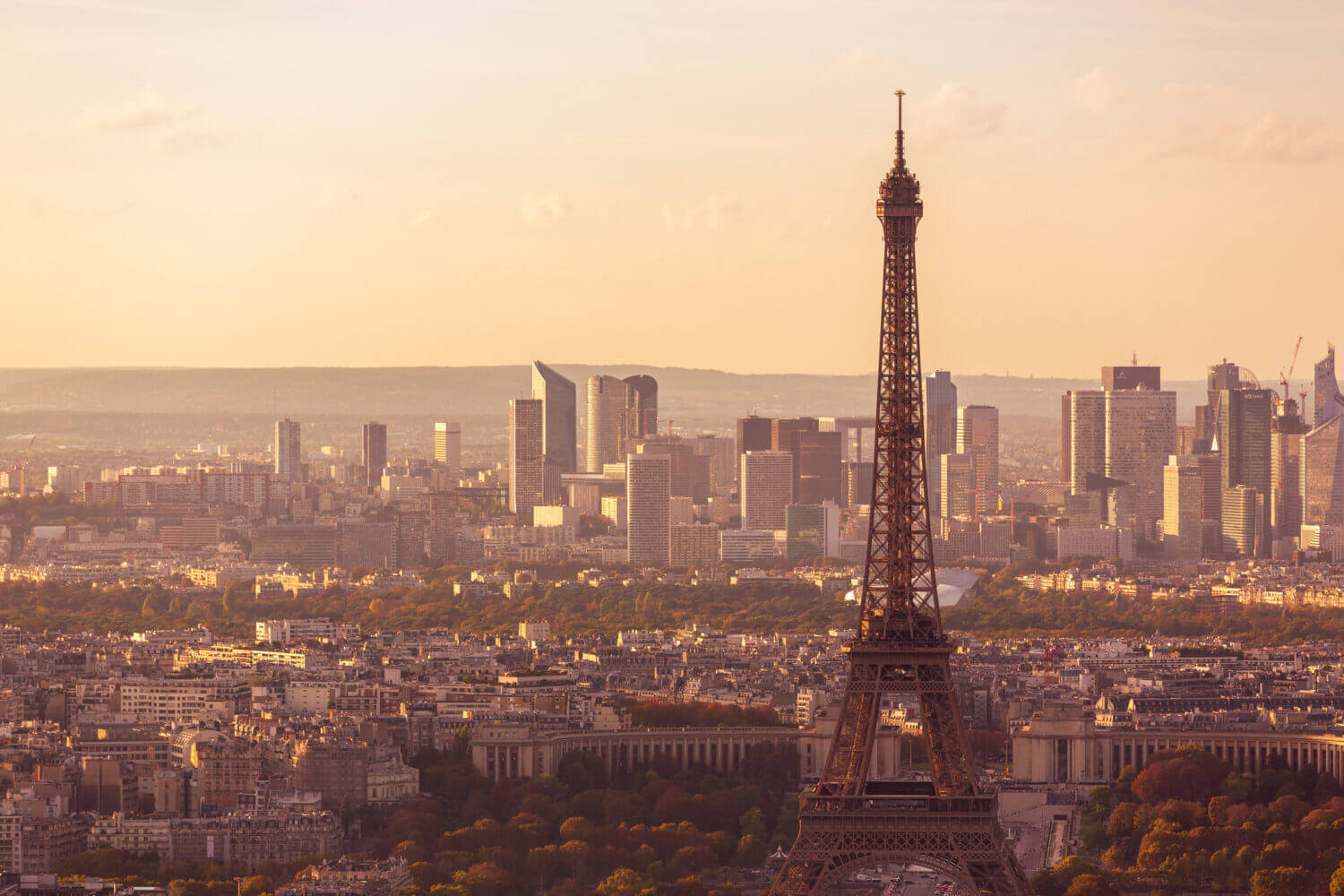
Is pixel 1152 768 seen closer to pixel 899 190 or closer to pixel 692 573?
pixel 899 190

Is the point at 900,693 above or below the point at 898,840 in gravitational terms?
above

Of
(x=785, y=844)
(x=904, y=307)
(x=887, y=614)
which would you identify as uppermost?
(x=904, y=307)

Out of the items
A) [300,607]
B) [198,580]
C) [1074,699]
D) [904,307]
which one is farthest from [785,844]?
[198,580]

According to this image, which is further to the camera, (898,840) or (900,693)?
(900,693)
